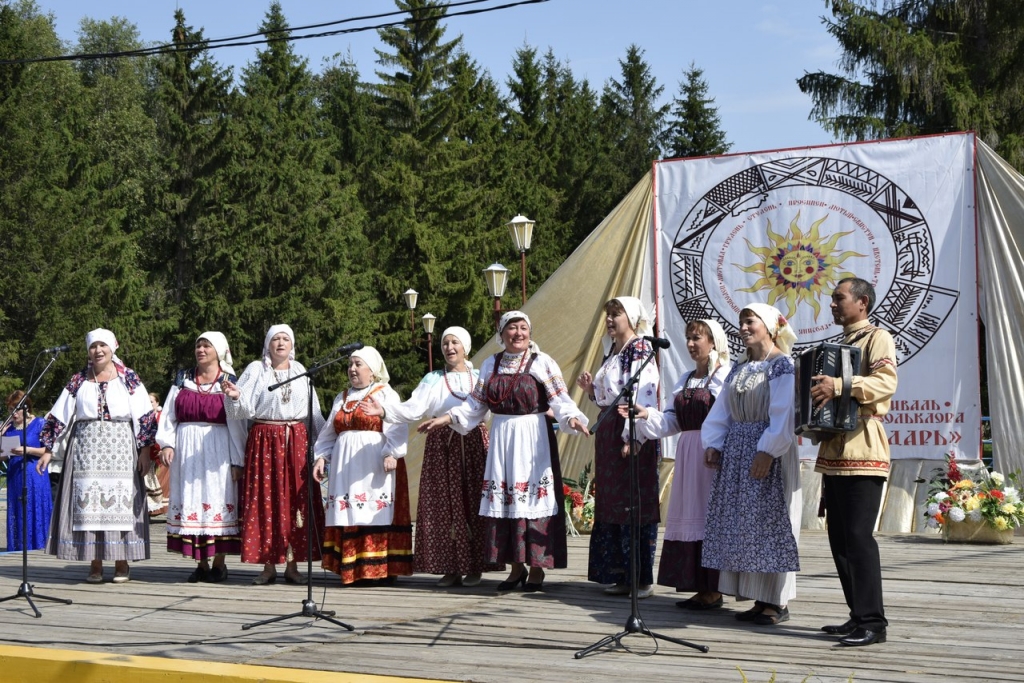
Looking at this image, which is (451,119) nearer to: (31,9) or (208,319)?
(208,319)

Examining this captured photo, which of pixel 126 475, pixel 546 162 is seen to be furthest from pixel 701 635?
pixel 546 162

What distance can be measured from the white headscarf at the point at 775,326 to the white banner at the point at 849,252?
12.2ft

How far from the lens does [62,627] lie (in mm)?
5027

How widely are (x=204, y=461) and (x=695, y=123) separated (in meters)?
27.4

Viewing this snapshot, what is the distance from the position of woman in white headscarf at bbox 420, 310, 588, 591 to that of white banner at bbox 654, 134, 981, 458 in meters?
3.32

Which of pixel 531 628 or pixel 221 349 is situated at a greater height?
pixel 221 349

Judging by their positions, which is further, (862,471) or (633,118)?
(633,118)

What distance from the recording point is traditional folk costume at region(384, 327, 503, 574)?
19.9ft

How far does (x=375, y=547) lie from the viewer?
612cm

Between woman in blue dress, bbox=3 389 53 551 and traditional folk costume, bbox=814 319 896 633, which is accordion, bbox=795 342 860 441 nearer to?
traditional folk costume, bbox=814 319 896 633

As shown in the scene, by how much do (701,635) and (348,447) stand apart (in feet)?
7.44

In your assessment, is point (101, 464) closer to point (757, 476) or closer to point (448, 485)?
point (448, 485)

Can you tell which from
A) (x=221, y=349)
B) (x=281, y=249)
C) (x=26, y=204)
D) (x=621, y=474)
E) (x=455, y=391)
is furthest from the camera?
(x=281, y=249)

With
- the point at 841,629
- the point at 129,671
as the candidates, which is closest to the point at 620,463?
the point at 841,629
